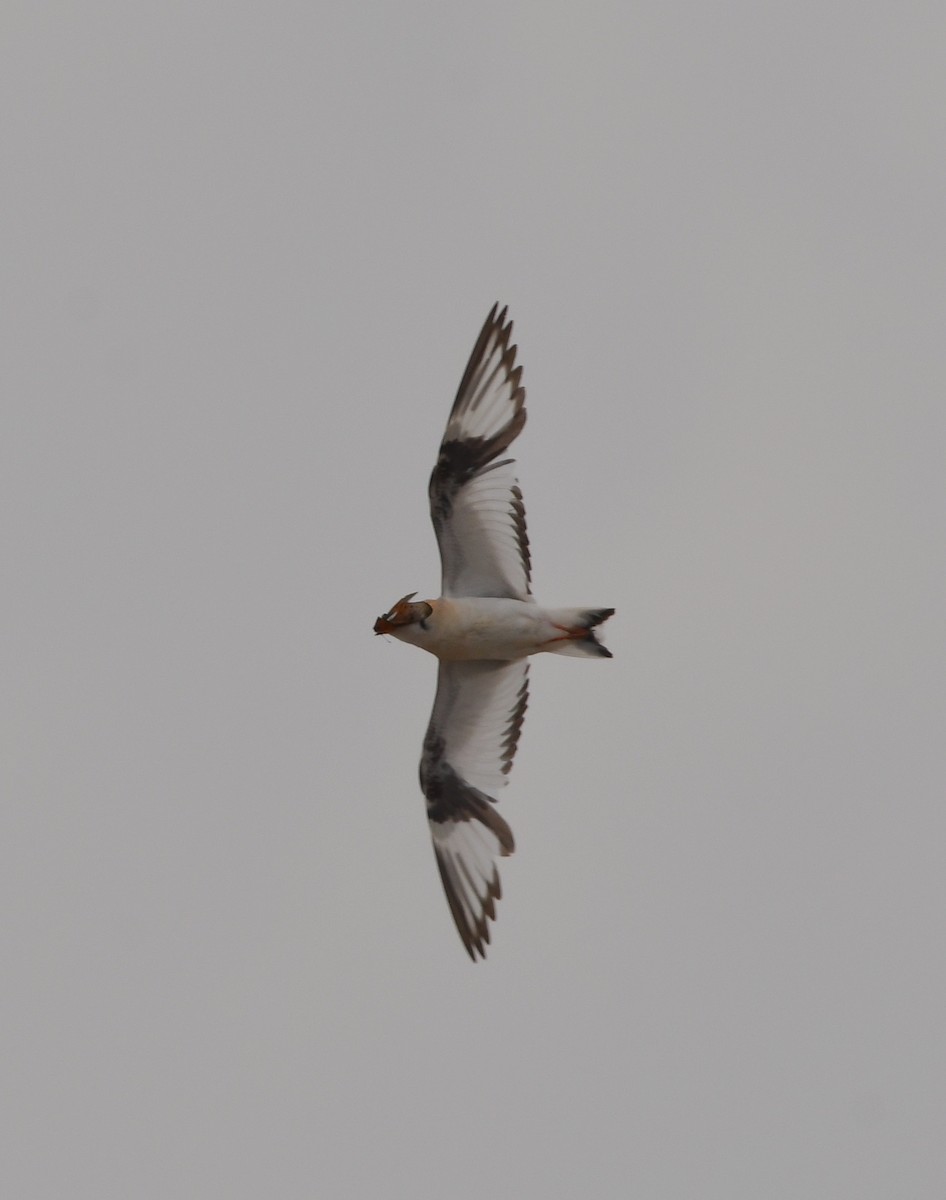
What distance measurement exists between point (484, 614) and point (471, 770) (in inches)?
89.2

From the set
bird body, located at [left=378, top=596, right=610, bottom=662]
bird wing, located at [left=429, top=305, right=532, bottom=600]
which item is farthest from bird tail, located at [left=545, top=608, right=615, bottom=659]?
bird wing, located at [left=429, top=305, right=532, bottom=600]

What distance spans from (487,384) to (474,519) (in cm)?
159

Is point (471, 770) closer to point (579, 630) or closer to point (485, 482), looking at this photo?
point (579, 630)

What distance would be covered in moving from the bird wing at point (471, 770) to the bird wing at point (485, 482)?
126cm

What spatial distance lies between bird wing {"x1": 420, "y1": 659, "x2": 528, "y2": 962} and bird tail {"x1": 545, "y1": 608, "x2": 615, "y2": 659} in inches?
38.9

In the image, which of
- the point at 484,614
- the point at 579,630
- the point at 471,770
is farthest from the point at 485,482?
the point at 471,770

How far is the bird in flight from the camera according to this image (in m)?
27.0

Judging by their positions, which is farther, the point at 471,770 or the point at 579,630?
the point at 471,770

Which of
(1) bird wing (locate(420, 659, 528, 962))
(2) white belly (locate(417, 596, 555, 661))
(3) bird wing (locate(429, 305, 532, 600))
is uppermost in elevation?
(3) bird wing (locate(429, 305, 532, 600))

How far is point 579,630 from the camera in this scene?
27.0 m

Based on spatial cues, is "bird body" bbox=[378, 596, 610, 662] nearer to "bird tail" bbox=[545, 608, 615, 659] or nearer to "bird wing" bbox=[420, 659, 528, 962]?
"bird tail" bbox=[545, 608, 615, 659]

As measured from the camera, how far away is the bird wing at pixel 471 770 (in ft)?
91.5

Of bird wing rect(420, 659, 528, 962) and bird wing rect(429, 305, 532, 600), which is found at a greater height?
bird wing rect(429, 305, 532, 600)

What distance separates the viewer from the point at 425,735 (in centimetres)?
2839
